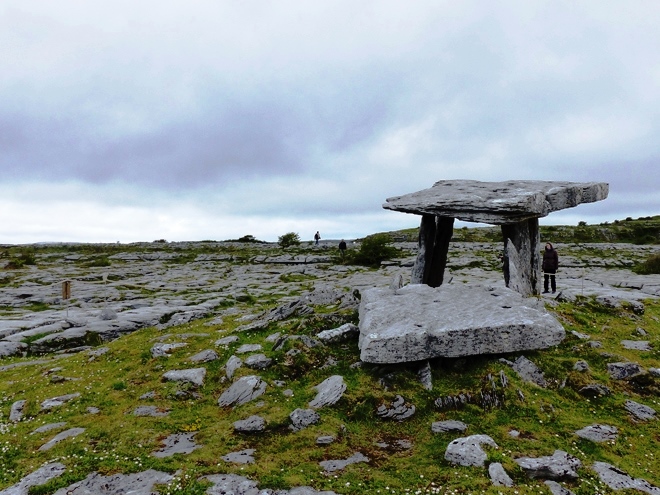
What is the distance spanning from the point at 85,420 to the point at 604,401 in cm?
1284

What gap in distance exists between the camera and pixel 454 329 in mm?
11555

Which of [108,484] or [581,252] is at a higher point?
[581,252]

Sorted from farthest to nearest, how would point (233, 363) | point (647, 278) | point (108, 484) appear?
1. point (647, 278)
2. point (233, 363)
3. point (108, 484)

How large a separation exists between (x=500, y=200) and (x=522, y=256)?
12.0ft

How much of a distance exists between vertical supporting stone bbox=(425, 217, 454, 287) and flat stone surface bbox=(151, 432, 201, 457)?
530 inches

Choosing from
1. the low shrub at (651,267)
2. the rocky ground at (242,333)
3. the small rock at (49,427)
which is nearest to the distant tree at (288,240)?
the rocky ground at (242,333)

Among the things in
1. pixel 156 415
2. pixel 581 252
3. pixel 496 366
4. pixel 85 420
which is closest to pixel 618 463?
pixel 496 366

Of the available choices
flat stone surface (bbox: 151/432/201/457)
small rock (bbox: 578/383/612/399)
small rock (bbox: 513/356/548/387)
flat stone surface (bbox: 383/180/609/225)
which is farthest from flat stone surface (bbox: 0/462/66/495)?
flat stone surface (bbox: 383/180/609/225)

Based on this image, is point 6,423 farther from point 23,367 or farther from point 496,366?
point 496,366

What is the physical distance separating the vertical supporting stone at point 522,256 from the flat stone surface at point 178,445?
12771mm

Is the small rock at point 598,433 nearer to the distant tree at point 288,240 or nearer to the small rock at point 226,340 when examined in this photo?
the small rock at point 226,340

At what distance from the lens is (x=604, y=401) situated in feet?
35.0

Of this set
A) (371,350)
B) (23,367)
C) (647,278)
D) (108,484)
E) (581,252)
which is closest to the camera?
(108,484)

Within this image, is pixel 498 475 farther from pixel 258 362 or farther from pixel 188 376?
pixel 188 376
